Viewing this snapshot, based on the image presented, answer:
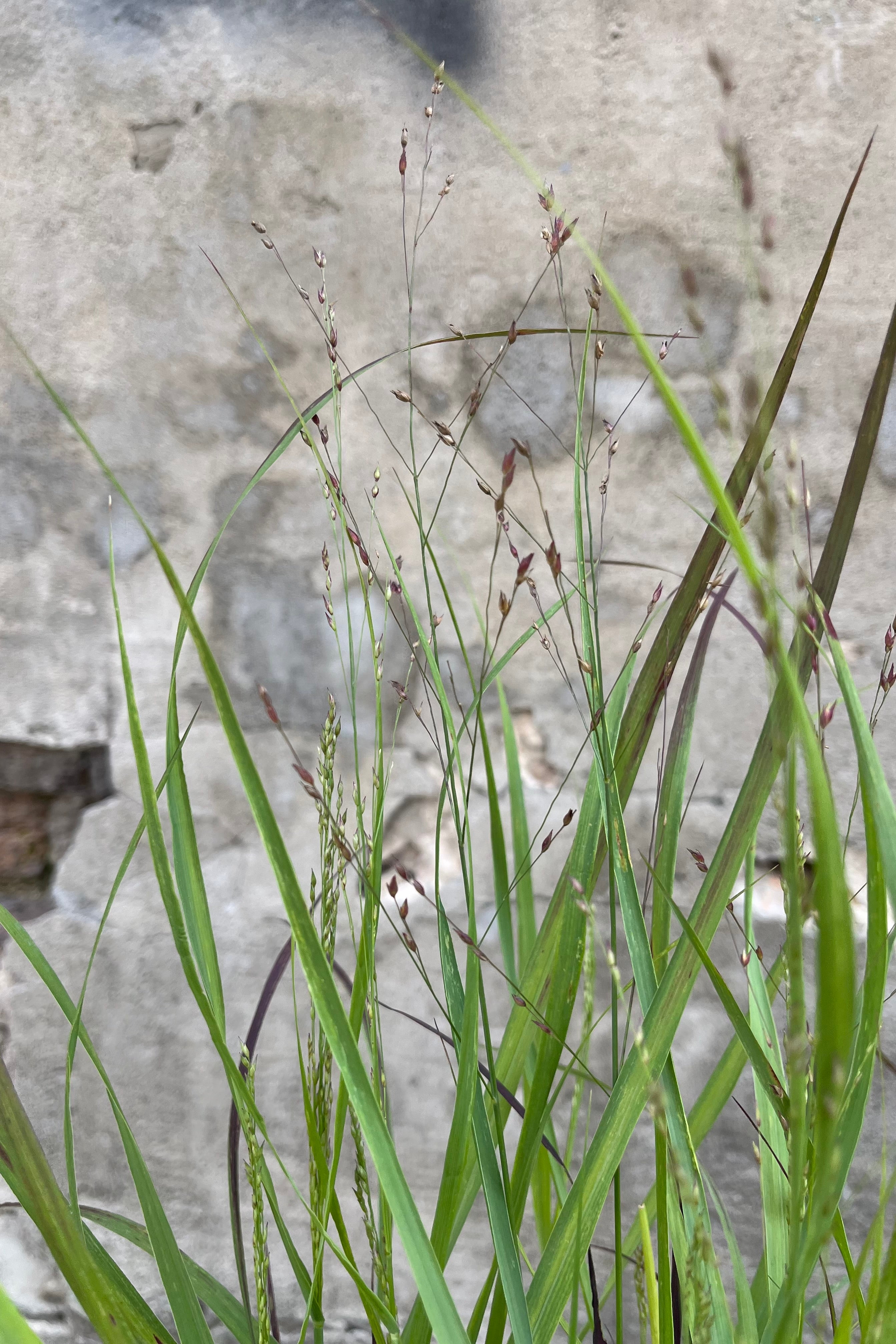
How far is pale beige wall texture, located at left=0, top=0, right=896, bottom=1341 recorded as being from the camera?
95 centimetres

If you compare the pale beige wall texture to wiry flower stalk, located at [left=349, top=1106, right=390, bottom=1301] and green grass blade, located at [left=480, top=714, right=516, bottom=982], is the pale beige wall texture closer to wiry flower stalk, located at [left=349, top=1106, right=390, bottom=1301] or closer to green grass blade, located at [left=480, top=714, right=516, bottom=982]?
green grass blade, located at [left=480, top=714, right=516, bottom=982]

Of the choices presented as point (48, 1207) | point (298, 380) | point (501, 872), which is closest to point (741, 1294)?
point (501, 872)

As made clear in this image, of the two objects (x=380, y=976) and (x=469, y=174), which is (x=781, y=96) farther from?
(x=380, y=976)

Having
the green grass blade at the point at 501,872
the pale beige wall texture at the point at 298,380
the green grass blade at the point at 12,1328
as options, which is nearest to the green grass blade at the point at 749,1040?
the green grass blade at the point at 501,872

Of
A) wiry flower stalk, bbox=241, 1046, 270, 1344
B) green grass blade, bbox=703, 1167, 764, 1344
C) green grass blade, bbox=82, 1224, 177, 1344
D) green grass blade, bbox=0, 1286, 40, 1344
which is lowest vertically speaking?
green grass blade, bbox=82, 1224, 177, 1344

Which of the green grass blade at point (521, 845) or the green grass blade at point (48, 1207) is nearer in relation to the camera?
the green grass blade at point (48, 1207)

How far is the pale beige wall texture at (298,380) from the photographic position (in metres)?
0.95

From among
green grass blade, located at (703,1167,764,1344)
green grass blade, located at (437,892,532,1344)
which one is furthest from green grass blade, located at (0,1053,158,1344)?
green grass blade, located at (703,1167,764,1344)

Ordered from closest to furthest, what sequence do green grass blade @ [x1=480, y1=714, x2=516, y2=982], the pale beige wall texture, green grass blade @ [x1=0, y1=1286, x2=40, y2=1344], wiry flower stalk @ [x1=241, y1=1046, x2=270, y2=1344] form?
green grass blade @ [x1=0, y1=1286, x2=40, y2=1344], wiry flower stalk @ [x1=241, y1=1046, x2=270, y2=1344], green grass blade @ [x1=480, y1=714, x2=516, y2=982], the pale beige wall texture

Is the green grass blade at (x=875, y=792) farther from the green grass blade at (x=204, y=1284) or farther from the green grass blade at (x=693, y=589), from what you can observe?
the green grass blade at (x=204, y=1284)

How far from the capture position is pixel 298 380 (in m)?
1.02

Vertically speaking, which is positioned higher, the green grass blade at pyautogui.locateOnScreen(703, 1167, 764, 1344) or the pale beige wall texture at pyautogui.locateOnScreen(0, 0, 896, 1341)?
the pale beige wall texture at pyautogui.locateOnScreen(0, 0, 896, 1341)

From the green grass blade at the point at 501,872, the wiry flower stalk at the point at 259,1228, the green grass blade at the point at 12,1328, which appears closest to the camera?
the green grass blade at the point at 12,1328

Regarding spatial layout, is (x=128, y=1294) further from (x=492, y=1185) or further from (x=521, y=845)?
(x=521, y=845)
